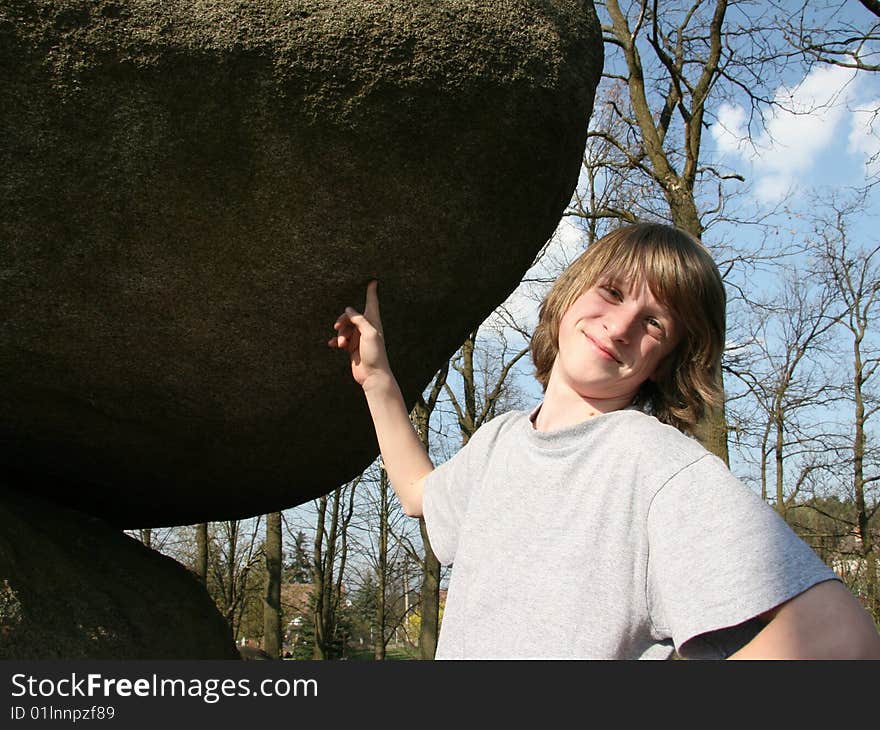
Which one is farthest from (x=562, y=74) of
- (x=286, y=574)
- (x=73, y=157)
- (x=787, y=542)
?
(x=286, y=574)

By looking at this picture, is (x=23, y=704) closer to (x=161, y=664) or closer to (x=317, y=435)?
(x=161, y=664)

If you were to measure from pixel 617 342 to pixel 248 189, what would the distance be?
4.34 ft

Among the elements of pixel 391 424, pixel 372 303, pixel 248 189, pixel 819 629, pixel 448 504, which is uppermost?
pixel 248 189

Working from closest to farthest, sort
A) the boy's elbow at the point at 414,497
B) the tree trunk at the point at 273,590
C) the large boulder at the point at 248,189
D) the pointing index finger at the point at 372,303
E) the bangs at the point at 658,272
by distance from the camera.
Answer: the bangs at the point at 658,272
the boy's elbow at the point at 414,497
the large boulder at the point at 248,189
the pointing index finger at the point at 372,303
the tree trunk at the point at 273,590

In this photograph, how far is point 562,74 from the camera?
2590mm

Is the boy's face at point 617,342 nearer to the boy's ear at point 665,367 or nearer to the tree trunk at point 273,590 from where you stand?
the boy's ear at point 665,367

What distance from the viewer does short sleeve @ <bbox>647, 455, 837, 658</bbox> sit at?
111 cm

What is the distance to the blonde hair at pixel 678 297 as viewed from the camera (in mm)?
1530

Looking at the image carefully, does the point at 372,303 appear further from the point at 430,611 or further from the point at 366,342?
the point at 430,611

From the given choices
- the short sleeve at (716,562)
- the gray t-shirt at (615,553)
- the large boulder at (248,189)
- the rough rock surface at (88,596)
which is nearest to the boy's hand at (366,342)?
the large boulder at (248,189)

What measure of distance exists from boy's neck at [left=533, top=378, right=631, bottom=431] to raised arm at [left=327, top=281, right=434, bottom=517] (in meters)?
0.39

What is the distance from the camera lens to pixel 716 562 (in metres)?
1.15

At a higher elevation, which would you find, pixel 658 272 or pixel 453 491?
pixel 658 272

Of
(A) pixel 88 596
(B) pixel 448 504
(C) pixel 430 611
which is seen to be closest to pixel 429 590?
(C) pixel 430 611
